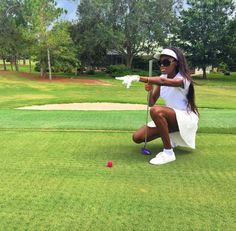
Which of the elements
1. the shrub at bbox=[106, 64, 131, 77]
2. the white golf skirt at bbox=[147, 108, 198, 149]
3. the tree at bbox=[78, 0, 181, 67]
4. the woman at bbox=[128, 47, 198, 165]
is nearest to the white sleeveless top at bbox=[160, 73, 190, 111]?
the woman at bbox=[128, 47, 198, 165]

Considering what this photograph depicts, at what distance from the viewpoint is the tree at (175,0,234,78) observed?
36.4 meters

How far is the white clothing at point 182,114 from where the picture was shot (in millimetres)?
5027

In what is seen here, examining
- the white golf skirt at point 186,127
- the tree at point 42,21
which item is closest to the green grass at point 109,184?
the white golf skirt at point 186,127

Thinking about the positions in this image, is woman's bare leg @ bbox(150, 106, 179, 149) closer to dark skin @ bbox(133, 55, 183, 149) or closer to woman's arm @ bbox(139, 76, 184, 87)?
dark skin @ bbox(133, 55, 183, 149)

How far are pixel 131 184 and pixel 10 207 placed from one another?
1.30 meters

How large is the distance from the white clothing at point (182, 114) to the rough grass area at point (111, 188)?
0.28 m

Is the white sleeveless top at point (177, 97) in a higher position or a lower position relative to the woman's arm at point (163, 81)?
lower

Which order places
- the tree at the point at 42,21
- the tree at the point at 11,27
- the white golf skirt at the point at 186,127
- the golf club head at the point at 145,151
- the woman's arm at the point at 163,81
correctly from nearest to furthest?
the woman's arm at the point at 163,81 → the white golf skirt at the point at 186,127 → the golf club head at the point at 145,151 → the tree at the point at 42,21 → the tree at the point at 11,27

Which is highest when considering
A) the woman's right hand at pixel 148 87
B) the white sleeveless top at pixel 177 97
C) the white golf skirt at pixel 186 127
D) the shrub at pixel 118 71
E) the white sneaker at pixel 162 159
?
the woman's right hand at pixel 148 87

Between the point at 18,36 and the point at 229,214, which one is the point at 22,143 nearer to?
the point at 229,214

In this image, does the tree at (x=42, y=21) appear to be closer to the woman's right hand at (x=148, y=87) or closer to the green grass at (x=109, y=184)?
the green grass at (x=109, y=184)

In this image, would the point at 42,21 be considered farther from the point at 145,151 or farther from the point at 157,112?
the point at 157,112

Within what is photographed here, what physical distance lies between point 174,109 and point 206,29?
3358 centimetres

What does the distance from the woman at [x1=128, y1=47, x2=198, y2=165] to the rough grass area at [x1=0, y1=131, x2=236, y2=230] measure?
255 mm
